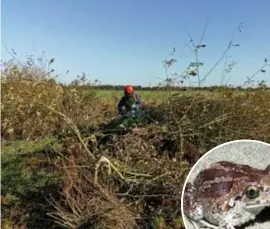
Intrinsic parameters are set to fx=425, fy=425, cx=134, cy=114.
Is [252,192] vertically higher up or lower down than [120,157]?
higher up

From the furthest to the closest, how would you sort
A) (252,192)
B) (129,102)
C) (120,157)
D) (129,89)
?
(129,89), (129,102), (120,157), (252,192)

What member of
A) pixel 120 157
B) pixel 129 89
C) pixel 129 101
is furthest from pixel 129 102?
pixel 120 157

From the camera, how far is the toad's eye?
238cm

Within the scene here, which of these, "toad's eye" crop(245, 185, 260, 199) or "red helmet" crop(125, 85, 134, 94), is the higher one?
"red helmet" crop(125, 85, 134, 94)

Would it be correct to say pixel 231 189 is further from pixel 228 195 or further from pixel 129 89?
pixel 129 89

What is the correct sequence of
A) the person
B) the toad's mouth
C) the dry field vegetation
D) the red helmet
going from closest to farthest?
the toad's mouth → the dry field vegetation → the person → the red helmet

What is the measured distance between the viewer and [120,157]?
16.9ft

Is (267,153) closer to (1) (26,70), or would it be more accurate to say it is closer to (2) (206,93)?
(2) (206,93)

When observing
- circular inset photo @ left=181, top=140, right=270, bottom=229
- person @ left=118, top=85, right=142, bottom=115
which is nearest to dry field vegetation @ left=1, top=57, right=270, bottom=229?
→ person @ left=118, top=85, right=142, bottom=115

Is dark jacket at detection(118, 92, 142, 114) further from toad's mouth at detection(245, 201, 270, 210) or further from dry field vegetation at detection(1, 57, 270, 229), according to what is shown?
toad's mouth at detection(245, 201, 270, 210)

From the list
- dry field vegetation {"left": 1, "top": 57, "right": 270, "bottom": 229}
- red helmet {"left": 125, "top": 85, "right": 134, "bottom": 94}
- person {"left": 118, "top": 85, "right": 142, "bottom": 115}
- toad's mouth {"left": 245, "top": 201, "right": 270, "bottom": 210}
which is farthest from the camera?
red helmet {"left": 125, "top": 85, "right": 134, "bottom": 94}

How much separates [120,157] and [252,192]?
9.46 ft

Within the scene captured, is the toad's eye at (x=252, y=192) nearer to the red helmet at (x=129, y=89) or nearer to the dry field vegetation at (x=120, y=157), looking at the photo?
the dry field vegetation at (x=120, y=157)

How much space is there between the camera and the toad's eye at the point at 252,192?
2.38 m
